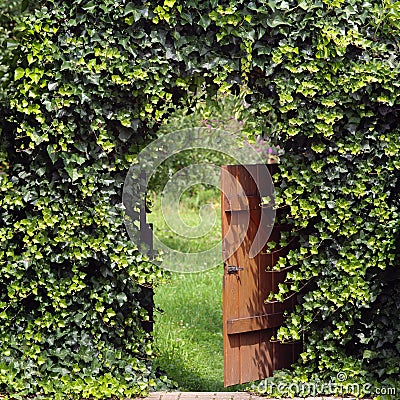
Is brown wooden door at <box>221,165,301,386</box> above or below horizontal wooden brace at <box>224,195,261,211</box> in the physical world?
below

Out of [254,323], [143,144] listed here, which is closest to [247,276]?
[254,323]

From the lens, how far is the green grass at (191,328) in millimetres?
6258

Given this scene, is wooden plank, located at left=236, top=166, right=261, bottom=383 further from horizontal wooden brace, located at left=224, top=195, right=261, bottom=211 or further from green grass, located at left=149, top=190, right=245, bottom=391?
green grass, located at left=149, top=190, right=245, bottom=391

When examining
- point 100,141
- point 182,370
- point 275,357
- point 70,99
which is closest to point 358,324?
point 275,357

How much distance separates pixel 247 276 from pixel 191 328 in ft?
7.66

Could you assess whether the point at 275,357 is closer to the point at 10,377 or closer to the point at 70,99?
the point at 10,377

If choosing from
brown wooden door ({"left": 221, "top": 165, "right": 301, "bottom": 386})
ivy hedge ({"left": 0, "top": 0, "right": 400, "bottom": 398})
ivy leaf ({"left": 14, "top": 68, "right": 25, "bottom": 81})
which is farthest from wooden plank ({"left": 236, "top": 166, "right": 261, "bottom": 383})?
ivy leaf ({"left": 14, "top": 68, "right": 25, "bottom": 81})

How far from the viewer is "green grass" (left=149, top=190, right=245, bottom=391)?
626cm

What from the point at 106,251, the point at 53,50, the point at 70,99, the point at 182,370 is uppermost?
the point at 53,50

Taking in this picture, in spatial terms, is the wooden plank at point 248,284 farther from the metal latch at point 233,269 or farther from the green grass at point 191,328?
the green grass at point 191,328

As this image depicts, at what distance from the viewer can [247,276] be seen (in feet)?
17.7

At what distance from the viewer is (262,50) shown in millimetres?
4977

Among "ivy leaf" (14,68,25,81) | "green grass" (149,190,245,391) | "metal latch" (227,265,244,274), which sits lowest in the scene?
"green grass" (149,190,245,391)

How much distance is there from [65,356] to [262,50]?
106 inches
